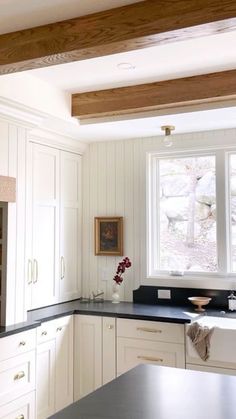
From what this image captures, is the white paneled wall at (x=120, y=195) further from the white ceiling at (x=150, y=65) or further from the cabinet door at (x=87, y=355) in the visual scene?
the white ceiling at (x=150, y=65)

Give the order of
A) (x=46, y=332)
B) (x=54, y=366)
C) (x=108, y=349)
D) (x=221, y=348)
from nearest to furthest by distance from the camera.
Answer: (x=221, y=348)
(x=46, y=332)
(x=54, y=366)
(x=108, y=349)

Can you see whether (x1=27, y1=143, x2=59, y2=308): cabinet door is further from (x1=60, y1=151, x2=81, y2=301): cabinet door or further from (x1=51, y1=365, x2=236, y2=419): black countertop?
(x1=51, y1=365, x2=236, y2=419): black countertop

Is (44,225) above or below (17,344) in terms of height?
above

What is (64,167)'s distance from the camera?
401 centimetres

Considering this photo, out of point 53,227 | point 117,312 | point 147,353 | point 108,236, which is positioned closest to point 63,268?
point 53,227

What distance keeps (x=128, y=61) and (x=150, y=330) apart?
1946 millimetres

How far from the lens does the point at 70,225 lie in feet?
13.5

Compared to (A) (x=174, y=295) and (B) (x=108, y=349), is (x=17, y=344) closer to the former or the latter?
(B) (x=108, y=349)

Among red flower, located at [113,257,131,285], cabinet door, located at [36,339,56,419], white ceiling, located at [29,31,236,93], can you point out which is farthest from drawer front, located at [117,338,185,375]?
white ceiling, located at [29,31,236,93]

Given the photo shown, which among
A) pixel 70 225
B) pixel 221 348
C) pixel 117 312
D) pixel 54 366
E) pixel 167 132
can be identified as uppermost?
pixel 167 132

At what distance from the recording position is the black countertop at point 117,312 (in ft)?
10.2

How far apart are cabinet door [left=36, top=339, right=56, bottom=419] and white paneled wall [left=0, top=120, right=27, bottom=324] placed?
0.36m

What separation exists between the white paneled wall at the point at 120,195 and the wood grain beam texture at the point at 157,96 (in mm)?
776

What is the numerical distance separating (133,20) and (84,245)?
8.70ft
